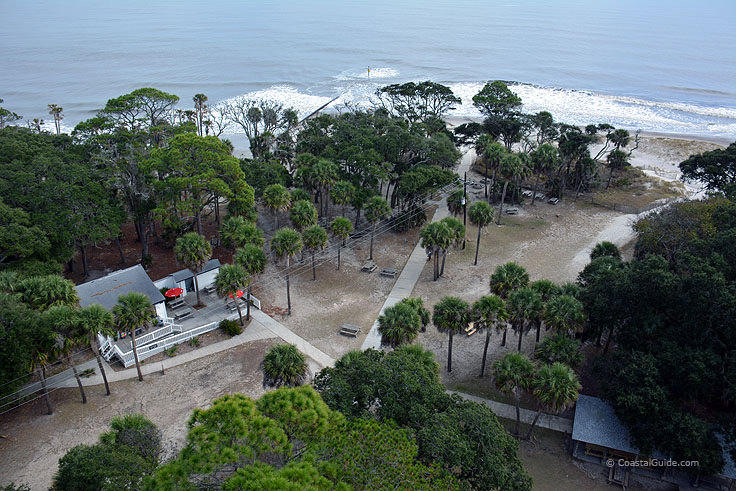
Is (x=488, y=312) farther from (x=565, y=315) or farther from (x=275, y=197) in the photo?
(x=275, y=197)

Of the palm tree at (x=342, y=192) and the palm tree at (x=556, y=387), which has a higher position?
the palm tree at (x=342, y=192)

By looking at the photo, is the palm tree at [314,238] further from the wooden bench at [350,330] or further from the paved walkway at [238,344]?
the wooden bench at [350,330]

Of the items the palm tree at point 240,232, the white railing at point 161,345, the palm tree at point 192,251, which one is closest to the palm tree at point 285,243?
the palm tree at point 240,232

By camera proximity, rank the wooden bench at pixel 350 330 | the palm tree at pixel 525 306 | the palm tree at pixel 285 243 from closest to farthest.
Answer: the palm tree at pixel 525 306, the wooden bench at pixel 350 330, the palm tree at pixel 285 243

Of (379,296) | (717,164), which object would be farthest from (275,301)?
(717,164)

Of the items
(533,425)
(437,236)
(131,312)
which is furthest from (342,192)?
(533,425)

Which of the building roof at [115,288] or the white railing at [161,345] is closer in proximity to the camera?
the white railing at [161,345]
